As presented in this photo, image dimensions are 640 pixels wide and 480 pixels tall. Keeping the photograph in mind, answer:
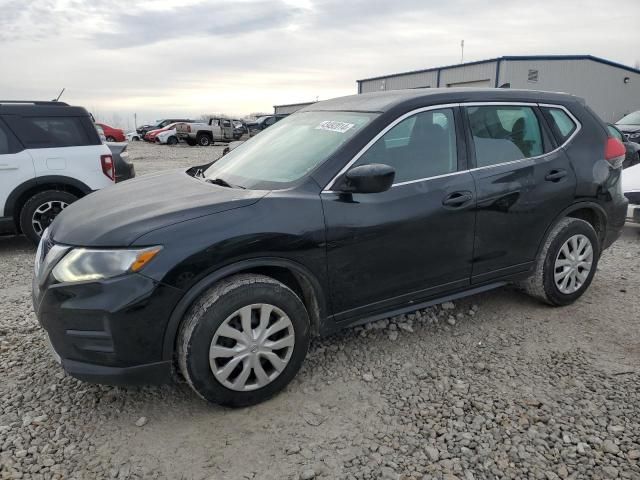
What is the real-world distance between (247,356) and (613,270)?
4114 mm

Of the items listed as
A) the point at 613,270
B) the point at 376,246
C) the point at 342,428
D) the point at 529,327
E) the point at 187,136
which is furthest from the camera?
the point at 187,136

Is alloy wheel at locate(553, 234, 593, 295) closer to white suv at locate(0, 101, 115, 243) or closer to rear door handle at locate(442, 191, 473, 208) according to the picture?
rear door handle at locate(442, 191, 473, 208)

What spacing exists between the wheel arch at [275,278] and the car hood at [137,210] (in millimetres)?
328

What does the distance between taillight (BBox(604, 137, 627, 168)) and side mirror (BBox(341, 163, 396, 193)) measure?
7.35 ft

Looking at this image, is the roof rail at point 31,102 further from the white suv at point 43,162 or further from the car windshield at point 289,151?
the car windshield at point 289,151

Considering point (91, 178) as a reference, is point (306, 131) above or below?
above

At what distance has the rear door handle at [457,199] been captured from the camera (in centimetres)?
321

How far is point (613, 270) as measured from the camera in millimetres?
5008

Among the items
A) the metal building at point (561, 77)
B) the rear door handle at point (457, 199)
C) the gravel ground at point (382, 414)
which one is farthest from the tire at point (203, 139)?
the rear door handle at point (457, 199)

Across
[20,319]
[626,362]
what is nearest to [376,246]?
[626,362]

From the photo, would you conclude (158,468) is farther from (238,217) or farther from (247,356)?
(238,217)

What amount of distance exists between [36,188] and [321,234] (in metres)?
4.77

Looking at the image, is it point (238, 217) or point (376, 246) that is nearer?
point (238, 217)

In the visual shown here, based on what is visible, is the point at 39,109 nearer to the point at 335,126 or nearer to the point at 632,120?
the point at 335,126
